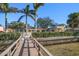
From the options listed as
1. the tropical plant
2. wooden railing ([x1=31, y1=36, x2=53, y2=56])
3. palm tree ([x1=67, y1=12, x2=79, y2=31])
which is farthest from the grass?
the tropical plant

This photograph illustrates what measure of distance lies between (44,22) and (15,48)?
39 centimetres

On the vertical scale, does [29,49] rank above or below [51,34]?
below

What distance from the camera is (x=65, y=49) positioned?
124 inches

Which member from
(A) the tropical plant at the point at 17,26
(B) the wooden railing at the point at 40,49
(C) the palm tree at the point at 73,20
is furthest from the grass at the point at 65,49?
(A) the tropical plant at the point at 17,26

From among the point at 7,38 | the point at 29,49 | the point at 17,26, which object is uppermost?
the point at 17,26

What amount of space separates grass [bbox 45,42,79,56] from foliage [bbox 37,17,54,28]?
9.6 inches

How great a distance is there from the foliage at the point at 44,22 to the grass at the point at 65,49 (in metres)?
0.24

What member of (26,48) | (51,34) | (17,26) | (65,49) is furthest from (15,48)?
(65,49)

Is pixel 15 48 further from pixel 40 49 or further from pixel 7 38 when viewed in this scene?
pixel 40 49

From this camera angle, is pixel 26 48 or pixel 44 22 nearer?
pixel 44 22

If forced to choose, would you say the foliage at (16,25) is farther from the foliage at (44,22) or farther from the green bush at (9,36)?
the foliage at (44,22)

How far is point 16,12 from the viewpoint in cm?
310

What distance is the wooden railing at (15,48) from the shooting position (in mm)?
2920

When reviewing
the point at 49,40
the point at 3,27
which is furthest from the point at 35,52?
the point at 3,27
